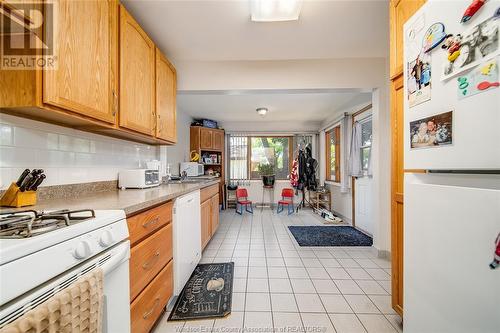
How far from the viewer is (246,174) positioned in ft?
19.1

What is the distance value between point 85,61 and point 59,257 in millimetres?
1132

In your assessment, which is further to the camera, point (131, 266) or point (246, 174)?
point (246, 174)

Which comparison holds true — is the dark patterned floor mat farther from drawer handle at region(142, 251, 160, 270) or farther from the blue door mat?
the blue door mat

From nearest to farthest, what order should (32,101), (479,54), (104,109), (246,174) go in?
1. (479,54)
2. (32,101)
3. (104,109)
4. (246,174)

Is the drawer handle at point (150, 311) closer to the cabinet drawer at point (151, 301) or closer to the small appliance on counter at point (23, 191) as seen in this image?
the cabinet drawer at point (151, 301)

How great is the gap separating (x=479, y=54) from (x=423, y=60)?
0.27 metres

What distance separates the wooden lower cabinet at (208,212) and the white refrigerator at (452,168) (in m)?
2.01

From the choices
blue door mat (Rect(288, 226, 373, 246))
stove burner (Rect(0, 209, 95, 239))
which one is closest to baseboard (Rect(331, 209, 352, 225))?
blue door mat (Rect(288, 226, 373, 246))

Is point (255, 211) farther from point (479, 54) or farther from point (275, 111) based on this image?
point (479, 54)

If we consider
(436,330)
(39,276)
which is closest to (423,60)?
(436,330)

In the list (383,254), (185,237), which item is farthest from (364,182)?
(185,237)

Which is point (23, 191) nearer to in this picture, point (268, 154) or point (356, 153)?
point (356, 153)

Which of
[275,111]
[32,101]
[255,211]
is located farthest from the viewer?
[255,211]

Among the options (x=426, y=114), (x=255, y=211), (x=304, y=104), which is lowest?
(x=255, y=211)
